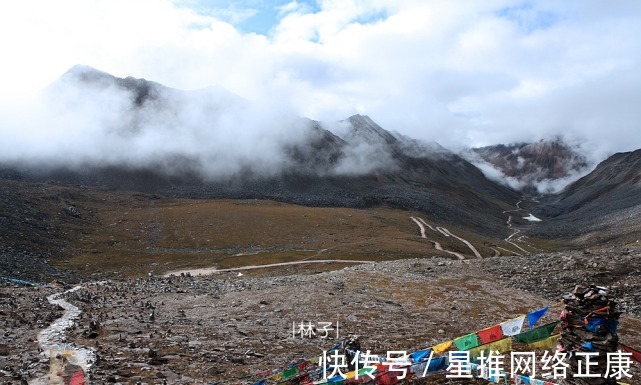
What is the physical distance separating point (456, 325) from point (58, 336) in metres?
23.6

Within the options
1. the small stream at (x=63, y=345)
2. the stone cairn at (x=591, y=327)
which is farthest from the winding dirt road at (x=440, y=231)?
the stone cairn at (x=591, y=327)

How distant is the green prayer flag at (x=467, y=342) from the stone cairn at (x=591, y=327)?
9.09 feet

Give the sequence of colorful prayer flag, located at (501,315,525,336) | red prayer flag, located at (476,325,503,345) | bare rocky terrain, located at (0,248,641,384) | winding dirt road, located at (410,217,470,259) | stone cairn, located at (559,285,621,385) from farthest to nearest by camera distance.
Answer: winding dirt road, located at (410,217,470,259)
bare rocky terrain, located at (0,248,641,384)
red prayer flag, located at (476,325,503,345)
colorful prayer flag, located at (501,315,525,336)
stone cairn, located at (559,285,621,385)

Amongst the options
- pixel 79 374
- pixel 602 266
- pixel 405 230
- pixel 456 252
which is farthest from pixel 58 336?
pixel 405 230

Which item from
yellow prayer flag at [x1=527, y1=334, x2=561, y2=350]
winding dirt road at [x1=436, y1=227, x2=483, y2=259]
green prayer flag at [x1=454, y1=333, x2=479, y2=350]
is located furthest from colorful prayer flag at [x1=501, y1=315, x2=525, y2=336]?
winding dirt road at [x1=436, y1=227, x2=483, y2=259]

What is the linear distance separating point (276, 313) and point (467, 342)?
1863 centimetres

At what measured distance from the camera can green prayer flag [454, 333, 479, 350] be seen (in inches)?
535

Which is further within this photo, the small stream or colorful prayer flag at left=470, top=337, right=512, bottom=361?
the small stream

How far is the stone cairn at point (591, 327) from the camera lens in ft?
42.2

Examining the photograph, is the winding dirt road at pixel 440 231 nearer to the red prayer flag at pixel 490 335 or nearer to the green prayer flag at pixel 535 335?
the green prayer flag at pixel 535 335

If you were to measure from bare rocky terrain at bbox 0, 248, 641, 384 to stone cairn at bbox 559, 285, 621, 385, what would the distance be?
495cm

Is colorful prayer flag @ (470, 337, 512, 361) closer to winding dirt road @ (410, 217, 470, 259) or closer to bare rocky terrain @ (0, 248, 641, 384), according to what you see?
bare rocky terrain @ (0, 248, 641, 384)

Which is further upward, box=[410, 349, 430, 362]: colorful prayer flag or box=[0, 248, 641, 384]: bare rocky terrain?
box=[410, 349, 430, 362]: colorful prayer flag

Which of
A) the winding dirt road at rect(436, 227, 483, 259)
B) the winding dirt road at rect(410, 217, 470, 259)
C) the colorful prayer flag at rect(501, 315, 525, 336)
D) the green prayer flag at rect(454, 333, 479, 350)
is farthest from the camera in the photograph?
the winding dirt road at rect(436, 227, 483, 259)
